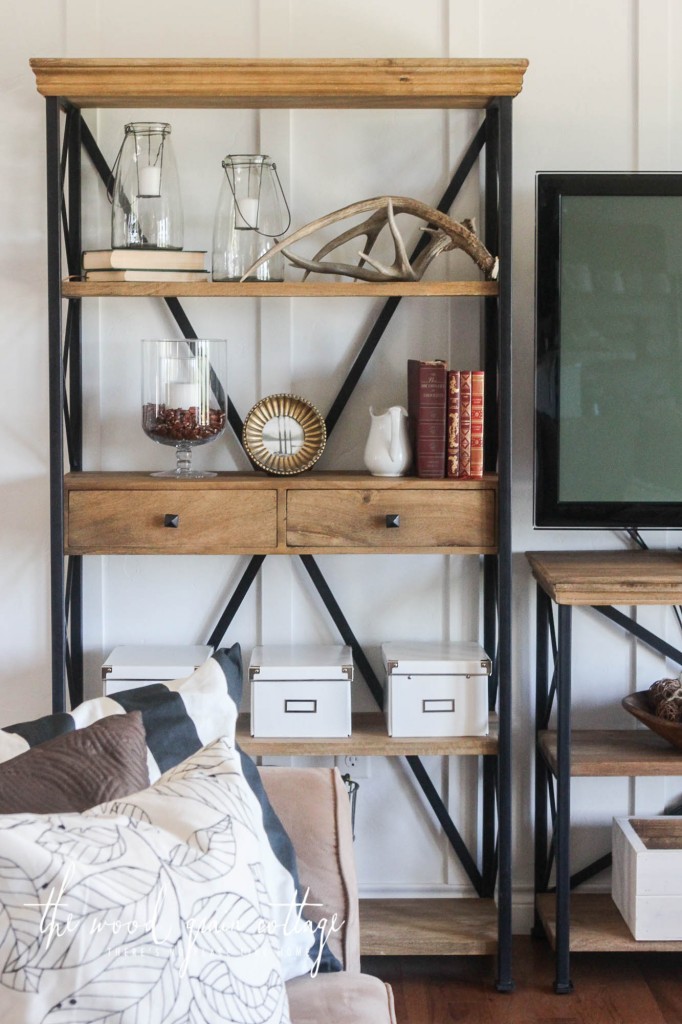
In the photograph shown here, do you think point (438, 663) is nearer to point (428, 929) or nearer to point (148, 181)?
point (428, 929)

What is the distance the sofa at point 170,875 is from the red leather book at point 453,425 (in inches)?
38.6

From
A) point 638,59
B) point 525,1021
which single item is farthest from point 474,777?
point 638,59

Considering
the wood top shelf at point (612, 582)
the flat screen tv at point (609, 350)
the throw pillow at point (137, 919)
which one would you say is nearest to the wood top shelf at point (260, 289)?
the flat screen tv at point (609, 350)

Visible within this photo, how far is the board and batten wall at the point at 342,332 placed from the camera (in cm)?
256

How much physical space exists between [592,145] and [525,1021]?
198cm

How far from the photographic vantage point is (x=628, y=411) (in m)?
2.45

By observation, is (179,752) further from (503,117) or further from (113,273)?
(503,117)

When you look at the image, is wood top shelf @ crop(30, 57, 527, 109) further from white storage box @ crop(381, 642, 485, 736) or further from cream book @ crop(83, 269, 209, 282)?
white storage box @ crop(381, 642, 485, 736)

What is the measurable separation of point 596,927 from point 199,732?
1.51m

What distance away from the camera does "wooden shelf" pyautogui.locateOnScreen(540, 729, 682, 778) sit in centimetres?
238

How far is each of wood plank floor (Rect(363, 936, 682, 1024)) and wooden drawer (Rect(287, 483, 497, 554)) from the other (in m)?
1.00

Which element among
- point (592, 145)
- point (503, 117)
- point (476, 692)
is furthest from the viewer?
point (592, 145)

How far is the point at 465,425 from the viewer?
7.77 feet

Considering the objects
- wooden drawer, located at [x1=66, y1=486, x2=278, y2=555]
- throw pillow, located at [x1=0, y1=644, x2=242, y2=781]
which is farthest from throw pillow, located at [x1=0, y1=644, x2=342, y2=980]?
wooden drawer, located at [x1=66, y1=486, x2=278, y2=555]
